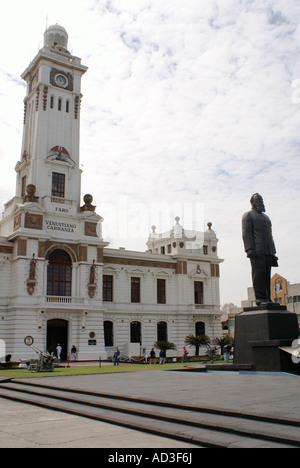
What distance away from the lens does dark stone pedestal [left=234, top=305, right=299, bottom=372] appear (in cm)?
1574

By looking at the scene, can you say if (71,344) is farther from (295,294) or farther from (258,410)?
(295,294)

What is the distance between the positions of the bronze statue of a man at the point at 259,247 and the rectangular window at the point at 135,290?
83.6ft

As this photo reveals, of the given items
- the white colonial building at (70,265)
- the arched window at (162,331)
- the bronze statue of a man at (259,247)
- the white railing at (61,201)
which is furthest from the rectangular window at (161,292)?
the bronze statue of a man at (259,247)

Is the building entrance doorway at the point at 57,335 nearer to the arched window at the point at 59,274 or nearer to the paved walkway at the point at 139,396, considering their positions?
the arched window at the point at 59,274

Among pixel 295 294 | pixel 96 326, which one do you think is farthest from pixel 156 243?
pixel 295 294

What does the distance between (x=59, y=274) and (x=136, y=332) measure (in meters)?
9.99

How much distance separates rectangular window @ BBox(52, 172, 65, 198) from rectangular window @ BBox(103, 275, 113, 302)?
8.70 meters

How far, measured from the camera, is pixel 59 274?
37.6 metres

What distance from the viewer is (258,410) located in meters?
8.23

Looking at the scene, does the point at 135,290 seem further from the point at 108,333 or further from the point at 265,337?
the point at 265,337

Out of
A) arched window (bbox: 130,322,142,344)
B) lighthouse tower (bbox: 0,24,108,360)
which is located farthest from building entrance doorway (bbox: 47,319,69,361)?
arched window (bbox: 130,322,142,344)

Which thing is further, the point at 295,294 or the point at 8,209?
the point at 295,294

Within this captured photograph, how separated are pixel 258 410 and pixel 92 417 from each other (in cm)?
363

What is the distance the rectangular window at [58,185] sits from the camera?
131 feet
